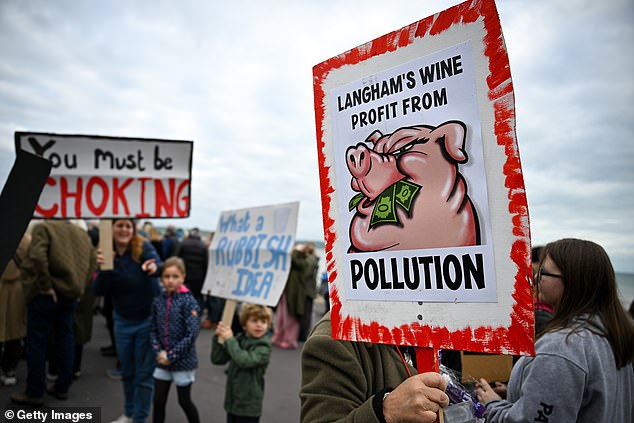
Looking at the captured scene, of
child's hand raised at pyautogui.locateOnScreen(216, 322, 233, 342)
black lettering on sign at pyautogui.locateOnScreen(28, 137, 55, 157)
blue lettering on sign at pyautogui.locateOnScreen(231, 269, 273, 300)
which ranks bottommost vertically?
child's hand raised at pyautogui.locateOnScreen(216, 322, 233, 342)

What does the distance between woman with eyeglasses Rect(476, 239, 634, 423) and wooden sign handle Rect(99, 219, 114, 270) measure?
292cm

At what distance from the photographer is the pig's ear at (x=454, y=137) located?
3.87 feet

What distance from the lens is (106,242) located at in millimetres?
3738

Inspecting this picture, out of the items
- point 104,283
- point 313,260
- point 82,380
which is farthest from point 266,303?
point 313,260

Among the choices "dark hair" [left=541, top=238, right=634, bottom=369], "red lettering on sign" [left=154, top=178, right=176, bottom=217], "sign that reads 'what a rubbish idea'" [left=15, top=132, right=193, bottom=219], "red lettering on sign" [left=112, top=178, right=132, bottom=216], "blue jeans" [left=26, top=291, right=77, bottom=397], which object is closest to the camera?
"dark hair" [left=541, top=238, right=634, bottom=369]

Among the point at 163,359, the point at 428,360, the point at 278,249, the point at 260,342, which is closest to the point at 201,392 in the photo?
the point at 163,359

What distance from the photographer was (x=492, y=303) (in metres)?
1.13

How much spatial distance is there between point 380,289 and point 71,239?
420 cm

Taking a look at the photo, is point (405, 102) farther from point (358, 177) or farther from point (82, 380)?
point (82, 380)

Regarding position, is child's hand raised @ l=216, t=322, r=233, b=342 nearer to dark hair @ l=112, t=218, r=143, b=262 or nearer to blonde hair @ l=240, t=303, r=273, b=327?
blonde hair @ l=240, t=303, r=273, b=327

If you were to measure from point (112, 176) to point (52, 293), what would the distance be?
153 centimetres

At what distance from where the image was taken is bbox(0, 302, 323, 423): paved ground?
4.55 metres

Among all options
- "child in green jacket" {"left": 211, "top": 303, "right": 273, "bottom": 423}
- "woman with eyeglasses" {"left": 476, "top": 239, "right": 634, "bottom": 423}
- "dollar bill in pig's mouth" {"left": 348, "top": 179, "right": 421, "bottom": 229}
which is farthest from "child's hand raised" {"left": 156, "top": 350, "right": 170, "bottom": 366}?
"dollar bill in pig's mouth" {"left": 348, "top": 179, "right": 421, "bottom": 229}

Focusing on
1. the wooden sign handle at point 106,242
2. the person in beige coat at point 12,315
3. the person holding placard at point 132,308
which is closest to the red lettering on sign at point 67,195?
the wooden sign handle at point 106,242
